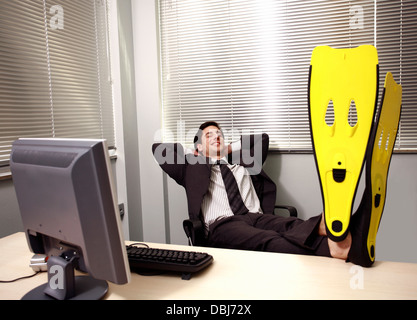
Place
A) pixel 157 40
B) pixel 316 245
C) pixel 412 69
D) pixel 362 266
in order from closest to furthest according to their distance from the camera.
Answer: pixel 362 266, pixel 316 245, pixel 412 69, pixel 157 40

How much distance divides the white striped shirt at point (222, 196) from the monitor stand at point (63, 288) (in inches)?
52.9

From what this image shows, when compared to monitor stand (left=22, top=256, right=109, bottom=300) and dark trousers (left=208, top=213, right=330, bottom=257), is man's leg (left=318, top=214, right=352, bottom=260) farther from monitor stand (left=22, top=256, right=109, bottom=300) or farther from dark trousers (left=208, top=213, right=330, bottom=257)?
monitor stand (left=22, top=256, right=109, bottom=300)

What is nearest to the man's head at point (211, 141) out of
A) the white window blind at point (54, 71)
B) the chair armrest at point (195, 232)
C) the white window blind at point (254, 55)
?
the white window blind at point (254, 55)

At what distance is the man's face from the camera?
8.52 ft

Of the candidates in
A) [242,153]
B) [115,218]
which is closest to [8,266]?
[115,218]

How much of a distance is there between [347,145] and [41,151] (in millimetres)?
979

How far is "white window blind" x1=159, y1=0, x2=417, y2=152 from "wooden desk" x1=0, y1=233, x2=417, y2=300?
1.63 m

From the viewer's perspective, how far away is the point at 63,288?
3.16 feet

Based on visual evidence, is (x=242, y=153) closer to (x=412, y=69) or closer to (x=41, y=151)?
(x=412, y=69)

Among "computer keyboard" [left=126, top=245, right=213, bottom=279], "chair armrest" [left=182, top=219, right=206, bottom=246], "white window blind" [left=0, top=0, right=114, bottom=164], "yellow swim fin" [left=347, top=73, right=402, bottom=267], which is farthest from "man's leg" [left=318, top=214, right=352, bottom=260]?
"white window blind" [left=0, top=0, right=114, bottom=164]

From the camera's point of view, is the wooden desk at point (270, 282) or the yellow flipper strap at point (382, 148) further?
the yellow flipper strap at point (382, 148)

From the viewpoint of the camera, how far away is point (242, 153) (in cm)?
259

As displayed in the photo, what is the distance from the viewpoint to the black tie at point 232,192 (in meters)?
2.38

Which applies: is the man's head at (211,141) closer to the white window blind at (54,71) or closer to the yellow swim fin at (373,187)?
the white window blind at (54,71)
